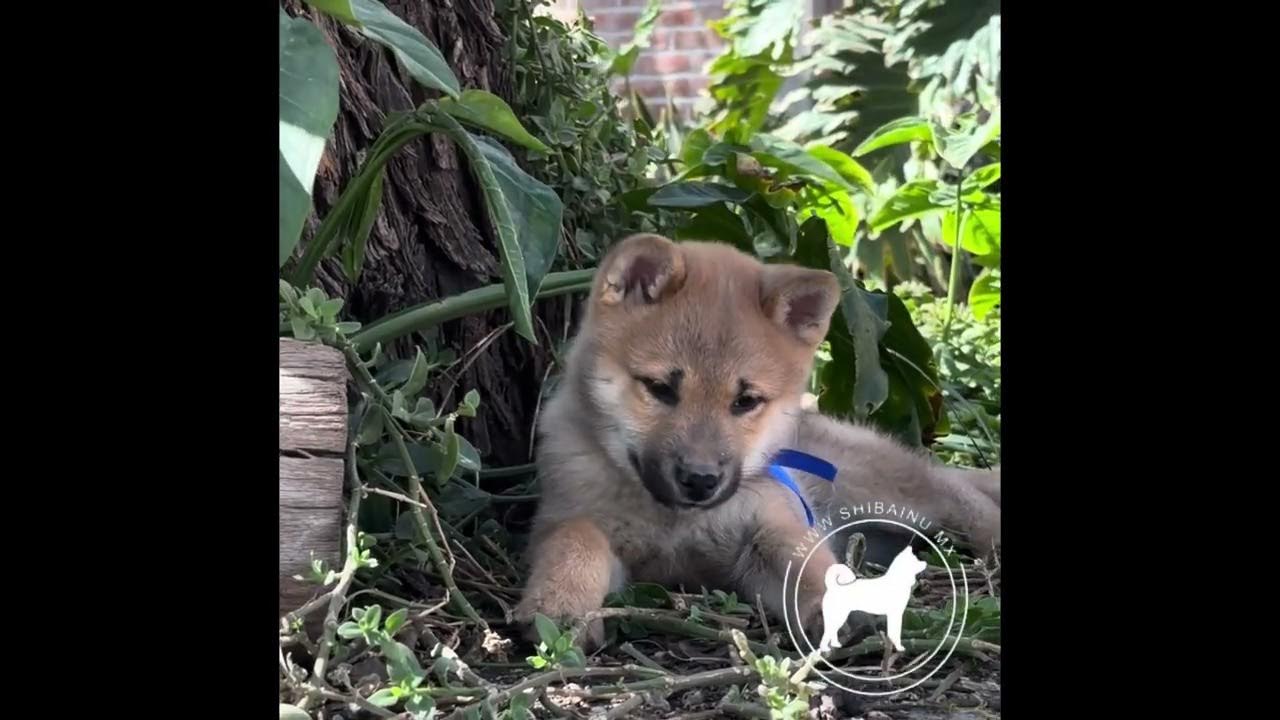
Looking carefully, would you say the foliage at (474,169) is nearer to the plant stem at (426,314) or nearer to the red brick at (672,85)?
the plant stem at (426,314)

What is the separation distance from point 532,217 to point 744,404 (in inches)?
21.2

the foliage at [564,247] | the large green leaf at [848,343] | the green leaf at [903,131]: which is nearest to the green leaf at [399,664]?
the foliage at [564,247]

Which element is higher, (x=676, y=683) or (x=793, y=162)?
(x=793, y=162)

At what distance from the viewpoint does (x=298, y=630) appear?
1714 millimetres

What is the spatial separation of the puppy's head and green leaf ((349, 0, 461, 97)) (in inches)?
21.3

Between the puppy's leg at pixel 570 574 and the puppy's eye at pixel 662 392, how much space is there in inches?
10.2

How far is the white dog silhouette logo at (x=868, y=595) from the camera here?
1.85m

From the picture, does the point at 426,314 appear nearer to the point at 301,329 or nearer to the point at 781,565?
the point at 301,329

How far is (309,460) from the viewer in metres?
1.83

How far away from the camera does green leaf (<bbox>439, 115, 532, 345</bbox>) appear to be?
1921mm

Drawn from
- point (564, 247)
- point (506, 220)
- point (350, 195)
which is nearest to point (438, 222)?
point (564, 247)
